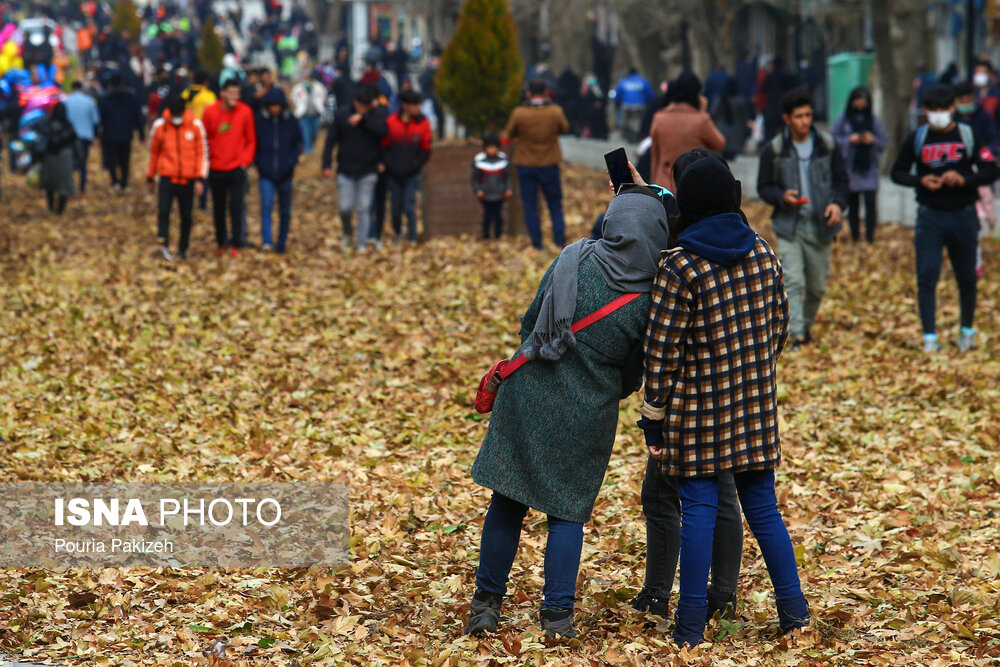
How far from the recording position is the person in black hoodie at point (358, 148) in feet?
53.8

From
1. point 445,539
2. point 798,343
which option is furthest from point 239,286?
point 445,539

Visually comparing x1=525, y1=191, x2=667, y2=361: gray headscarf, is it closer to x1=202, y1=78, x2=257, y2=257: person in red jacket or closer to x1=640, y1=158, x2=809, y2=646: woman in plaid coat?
x1=640, y1=158, x2=809, y2=646: woman in plaid coat

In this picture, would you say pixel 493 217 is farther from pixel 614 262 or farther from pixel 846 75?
pixel 614 262

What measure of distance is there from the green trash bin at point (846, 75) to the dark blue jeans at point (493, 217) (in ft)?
36.7

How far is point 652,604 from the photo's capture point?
5.80 meters

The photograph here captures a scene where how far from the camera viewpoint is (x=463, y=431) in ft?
30.0

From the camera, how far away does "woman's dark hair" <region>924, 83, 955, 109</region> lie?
10461 millimetres

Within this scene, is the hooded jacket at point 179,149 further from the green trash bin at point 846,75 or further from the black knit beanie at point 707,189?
the green trash bin at point 846,75

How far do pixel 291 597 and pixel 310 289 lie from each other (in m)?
8.40

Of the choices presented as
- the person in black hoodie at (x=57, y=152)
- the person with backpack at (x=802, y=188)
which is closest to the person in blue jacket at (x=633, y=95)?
the person in black hoodie at (x=57, y=152)

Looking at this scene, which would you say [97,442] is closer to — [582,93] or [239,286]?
[239,286]

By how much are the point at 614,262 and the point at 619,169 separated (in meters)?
0.39

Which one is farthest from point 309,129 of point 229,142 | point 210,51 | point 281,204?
point 229,142

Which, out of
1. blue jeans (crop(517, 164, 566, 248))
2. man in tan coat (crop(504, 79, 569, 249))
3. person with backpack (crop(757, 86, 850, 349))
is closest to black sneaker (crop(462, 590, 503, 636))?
person with backpack (crop(757, 86, 850, 349))
